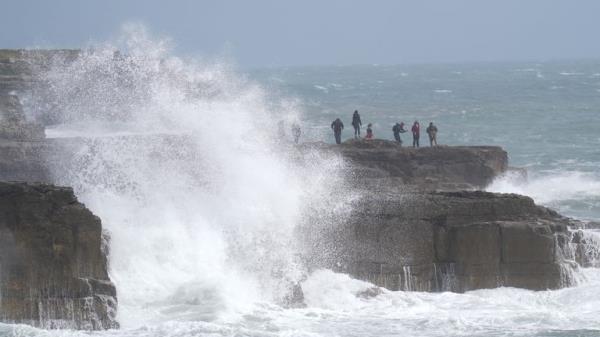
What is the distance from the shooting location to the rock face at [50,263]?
1764 centimetres

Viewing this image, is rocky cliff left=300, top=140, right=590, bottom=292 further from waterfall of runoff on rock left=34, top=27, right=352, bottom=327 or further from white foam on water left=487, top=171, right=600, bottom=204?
white foam on water left=487, top=171, right=600, bottom=204

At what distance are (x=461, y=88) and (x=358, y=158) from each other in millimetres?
69441

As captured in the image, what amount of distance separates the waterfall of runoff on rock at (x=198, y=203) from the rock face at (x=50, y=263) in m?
0.81

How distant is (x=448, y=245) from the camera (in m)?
20.6

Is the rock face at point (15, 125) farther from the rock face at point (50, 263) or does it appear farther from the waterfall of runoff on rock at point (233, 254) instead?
the rock face at point (50, 263)

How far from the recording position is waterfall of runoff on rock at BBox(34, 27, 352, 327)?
19.6 meters

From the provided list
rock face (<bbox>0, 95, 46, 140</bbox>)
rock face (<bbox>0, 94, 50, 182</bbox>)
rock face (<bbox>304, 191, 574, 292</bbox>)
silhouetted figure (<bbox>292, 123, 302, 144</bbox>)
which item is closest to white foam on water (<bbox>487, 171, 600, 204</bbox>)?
silhouetted figure (<bbox>292, 123, 302, 144</bbox>)

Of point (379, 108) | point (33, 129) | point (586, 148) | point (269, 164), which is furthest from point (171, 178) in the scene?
point (379, 108)

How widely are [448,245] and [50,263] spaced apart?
7211 millimetres

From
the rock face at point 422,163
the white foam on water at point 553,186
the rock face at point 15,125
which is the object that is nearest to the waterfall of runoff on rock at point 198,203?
the rock face at point 422,163

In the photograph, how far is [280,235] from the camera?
21.1 meters

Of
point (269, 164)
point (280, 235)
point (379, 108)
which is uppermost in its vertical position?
point (379, 108)

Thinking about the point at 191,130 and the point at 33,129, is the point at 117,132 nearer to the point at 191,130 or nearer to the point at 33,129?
the point at 33,129

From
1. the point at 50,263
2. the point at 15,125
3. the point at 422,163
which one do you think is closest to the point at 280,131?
the point at 422,163
